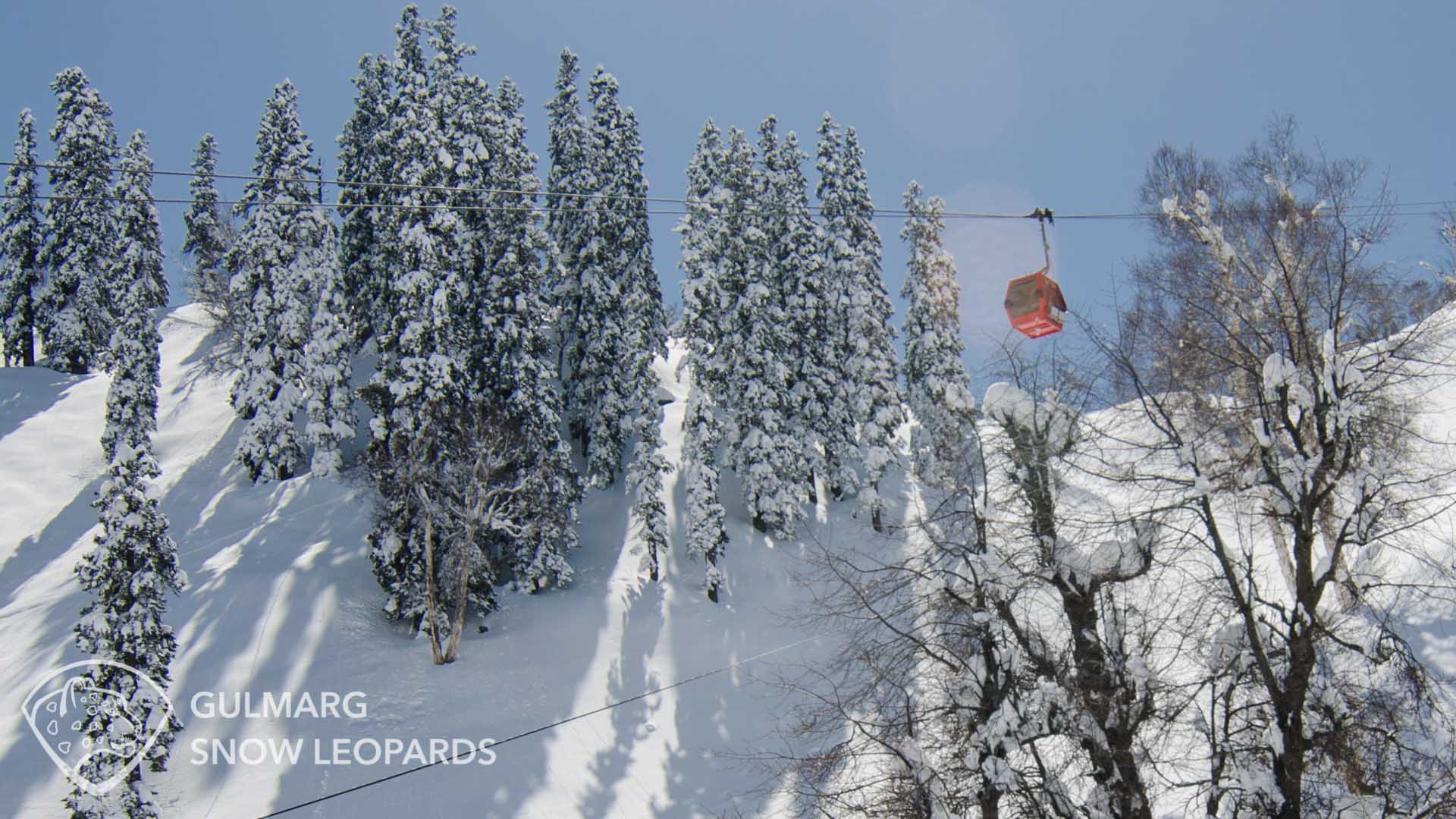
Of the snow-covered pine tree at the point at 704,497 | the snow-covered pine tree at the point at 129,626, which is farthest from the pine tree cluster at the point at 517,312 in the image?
the snow-covered pine tree at the point at 129,626

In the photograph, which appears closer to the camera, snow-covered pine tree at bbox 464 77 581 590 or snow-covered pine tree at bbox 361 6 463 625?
snow-covered pine tree at bbox 361 6 463 625

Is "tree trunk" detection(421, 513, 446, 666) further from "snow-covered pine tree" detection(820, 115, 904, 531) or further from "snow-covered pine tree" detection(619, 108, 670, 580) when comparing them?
"snow-covered pine tree" detection(820, 115, 904, 531)

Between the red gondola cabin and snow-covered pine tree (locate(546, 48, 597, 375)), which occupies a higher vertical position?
snow-covered pine tree (locate(546, 48, 597, 375))

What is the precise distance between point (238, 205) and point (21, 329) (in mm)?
17477

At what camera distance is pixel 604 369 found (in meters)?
31.2

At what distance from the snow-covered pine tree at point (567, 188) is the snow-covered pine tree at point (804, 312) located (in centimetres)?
705

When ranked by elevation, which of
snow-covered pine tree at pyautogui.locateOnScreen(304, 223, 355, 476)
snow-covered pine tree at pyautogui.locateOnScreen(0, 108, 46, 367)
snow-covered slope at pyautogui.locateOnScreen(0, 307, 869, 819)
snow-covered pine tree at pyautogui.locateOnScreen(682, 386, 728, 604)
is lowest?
snow-covered slope at pyautogui.locateOnScreen(0, 307, 869, 819)

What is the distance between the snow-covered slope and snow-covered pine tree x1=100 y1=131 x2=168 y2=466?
4053 millimetres

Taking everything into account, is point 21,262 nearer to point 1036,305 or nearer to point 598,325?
point 598,325

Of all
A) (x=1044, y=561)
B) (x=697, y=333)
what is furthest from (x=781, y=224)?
(x=1044, y=561)

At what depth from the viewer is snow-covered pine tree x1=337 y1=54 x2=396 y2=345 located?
32.7m

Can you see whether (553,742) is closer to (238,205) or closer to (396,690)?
(396,690)

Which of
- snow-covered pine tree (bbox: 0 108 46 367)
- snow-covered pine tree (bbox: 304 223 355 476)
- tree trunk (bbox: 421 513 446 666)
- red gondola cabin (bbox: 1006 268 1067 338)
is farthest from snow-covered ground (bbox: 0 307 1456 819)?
snow-covered pine tree (bbox: 0 108 46 367)

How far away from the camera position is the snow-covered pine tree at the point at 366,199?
1287 inches
